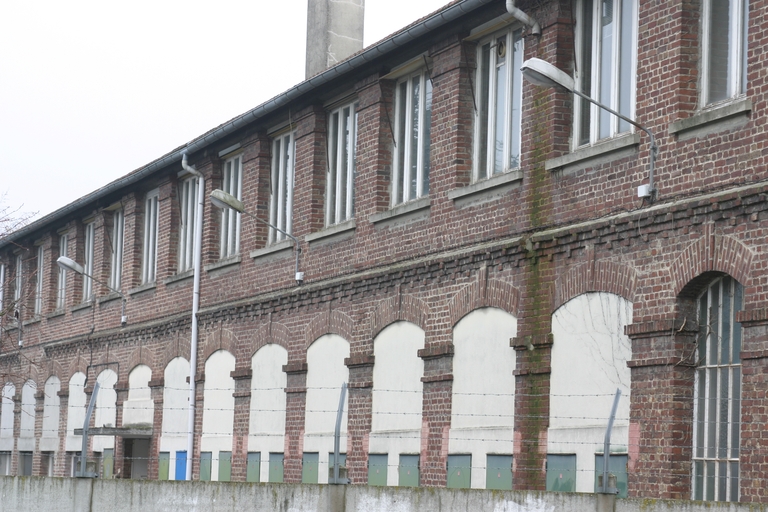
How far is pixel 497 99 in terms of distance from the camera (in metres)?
17.9

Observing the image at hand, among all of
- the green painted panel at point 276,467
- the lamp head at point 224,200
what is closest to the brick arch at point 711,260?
the lamp head at point 224,200

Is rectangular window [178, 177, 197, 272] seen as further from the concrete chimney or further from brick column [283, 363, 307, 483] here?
brick column [283, 363, 307, 483]

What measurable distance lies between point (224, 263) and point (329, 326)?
4277mm

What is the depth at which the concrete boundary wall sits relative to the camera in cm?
1145

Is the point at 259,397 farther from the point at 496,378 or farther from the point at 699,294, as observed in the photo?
the point at 699,294

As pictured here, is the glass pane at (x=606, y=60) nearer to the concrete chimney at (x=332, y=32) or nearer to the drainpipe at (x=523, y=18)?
the drainpipe at (x=523, y=18)

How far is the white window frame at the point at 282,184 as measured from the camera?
23.0 metres

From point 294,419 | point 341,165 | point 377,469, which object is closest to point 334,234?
point 341,165

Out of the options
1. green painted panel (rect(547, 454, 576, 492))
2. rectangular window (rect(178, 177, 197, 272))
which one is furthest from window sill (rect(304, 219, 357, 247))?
green painted panel (rect(547, 454, 576, 492))

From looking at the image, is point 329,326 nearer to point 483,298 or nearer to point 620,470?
point 483,298

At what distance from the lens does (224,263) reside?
24.7m

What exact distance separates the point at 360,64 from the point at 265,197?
14.9ft

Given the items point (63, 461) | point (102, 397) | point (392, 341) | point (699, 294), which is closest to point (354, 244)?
point (392, 341)

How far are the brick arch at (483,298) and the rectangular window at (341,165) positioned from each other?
384cm
